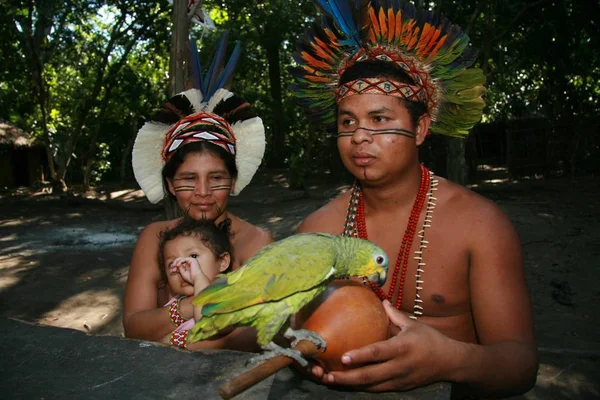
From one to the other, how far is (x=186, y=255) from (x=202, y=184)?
0.43 m

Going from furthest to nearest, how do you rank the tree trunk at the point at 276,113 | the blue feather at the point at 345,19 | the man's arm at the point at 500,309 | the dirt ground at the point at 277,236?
the tree trunk at the point at 276,113, the dirt ground at the point at 277,236, the blue feather at the point at 345,19, the man's arm at the point at 500,309

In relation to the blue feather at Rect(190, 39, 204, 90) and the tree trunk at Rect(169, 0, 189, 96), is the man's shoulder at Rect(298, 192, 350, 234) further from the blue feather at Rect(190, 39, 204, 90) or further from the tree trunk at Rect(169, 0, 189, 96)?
the tree trunk at Rect(169, 0, 189, 96)

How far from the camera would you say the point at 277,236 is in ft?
34.8

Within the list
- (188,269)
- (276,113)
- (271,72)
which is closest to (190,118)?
(188,269)

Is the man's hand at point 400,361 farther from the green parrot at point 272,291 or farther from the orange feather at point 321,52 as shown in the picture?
the orange feather at point 321,52

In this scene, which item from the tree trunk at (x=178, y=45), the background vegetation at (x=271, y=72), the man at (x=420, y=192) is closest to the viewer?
the man at (x=420, y=192)

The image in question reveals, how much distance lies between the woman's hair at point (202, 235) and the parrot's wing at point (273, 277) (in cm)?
114

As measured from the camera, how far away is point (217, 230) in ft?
9.60

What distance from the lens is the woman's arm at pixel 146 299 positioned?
265 cm

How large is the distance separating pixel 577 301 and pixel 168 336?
18.4ft

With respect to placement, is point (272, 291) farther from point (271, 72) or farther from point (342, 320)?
point (271, 72)

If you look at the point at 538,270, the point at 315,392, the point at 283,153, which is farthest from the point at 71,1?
the point at 315,392

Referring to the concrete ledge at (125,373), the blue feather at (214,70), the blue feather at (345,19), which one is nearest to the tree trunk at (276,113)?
the blue feather at (214,70)

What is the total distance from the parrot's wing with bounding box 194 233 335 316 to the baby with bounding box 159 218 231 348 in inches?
38.0
